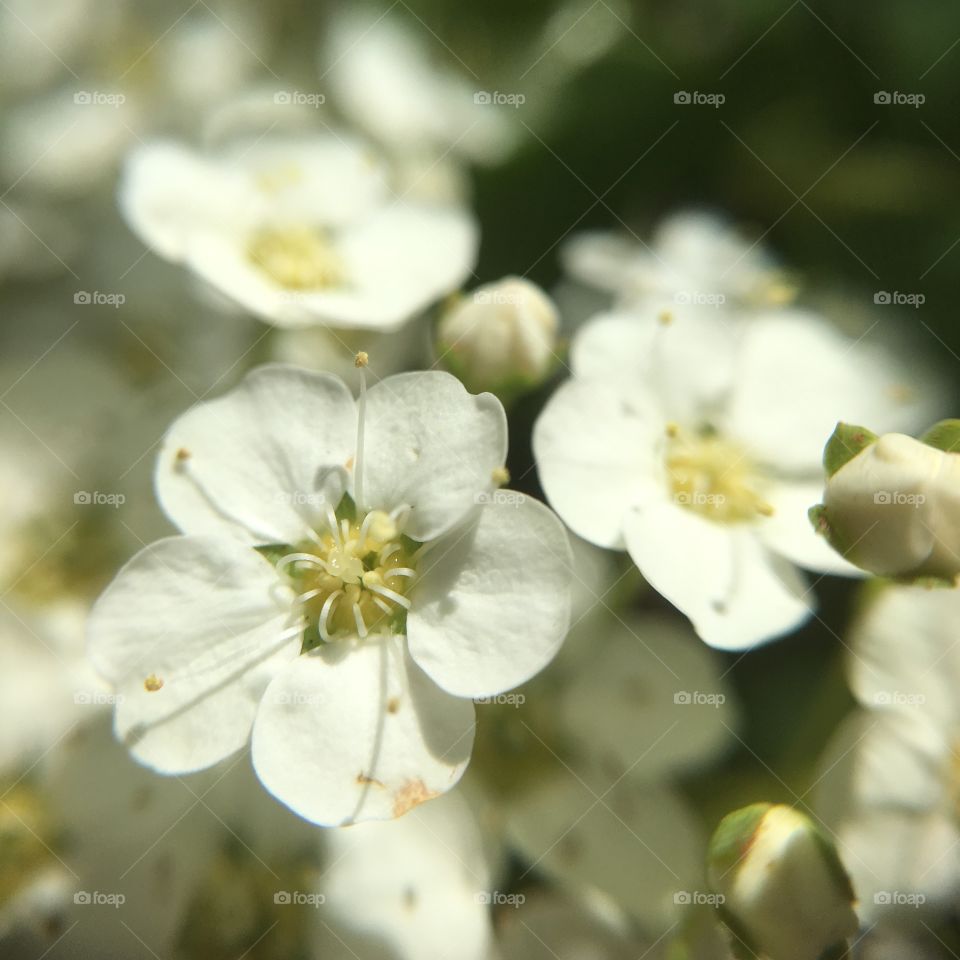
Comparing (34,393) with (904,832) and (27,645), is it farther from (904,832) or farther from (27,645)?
(904,832)

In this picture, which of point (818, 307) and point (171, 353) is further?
point (818, 307)

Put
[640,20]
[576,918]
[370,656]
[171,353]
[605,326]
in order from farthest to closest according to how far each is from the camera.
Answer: [640,20] < [171,353] < [605,326] < [576,918] < [370,656]

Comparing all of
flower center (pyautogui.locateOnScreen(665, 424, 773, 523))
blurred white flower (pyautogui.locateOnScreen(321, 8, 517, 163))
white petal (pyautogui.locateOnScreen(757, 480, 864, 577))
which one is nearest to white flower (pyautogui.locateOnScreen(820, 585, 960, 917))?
white petal (pyautogui.locateOnScreen(757, 480, 864, 577))

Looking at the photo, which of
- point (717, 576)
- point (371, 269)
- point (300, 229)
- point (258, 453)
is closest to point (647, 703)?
point (717, 576)

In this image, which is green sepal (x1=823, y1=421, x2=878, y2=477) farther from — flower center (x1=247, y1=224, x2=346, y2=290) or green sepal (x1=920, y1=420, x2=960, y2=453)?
flower center (x1=247, y1=224, x2=346, y2=290)

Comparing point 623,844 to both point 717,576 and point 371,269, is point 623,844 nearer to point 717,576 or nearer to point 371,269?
point 717,576

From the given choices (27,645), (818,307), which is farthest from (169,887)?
(818,307)

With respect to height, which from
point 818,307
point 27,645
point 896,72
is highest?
point 896,72

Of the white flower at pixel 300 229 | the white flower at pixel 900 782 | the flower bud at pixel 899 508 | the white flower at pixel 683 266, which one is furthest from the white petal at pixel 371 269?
the white flower at pixel 900 782
